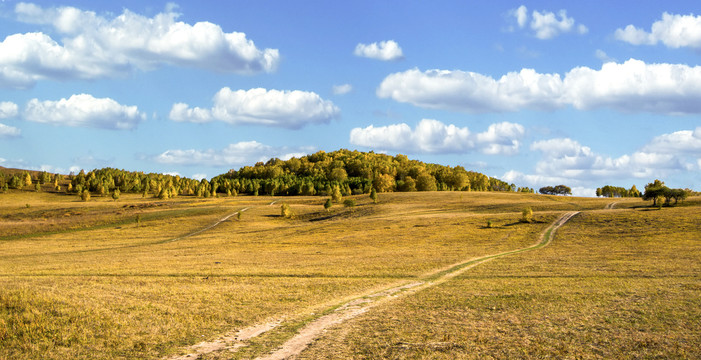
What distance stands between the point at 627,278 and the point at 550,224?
4576cm

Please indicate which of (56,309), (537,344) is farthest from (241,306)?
(537,344)

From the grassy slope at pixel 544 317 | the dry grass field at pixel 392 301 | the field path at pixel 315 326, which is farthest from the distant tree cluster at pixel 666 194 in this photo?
the field path at pixel 315 326

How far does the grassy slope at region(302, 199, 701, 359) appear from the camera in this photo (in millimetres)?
15688

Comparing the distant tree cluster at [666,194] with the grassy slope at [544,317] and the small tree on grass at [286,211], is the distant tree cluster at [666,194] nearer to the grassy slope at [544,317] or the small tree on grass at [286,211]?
the grassy slope at [544,317]

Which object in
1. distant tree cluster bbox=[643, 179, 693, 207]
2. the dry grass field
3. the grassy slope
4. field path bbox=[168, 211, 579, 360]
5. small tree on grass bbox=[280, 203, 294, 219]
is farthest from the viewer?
small tree on grass bbox=[280, 203, 294, 219]

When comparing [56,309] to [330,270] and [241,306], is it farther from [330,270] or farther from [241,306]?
[330,270]

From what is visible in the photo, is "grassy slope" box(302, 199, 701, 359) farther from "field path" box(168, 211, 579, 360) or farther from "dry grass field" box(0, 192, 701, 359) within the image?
"field path" box(168, 211, 579, 360)

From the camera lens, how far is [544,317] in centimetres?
2038

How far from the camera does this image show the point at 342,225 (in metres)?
87.9

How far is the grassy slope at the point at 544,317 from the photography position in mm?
15688

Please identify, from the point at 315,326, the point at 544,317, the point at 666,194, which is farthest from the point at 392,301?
the point at 666,194

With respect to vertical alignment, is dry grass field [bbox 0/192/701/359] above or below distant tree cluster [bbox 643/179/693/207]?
below

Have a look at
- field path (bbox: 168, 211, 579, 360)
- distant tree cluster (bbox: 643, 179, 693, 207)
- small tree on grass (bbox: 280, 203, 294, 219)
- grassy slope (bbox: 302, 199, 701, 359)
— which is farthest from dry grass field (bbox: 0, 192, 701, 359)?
small tree on grass (bbox: 280, 203, 294, 219)

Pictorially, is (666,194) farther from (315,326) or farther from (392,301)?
(315,326)
